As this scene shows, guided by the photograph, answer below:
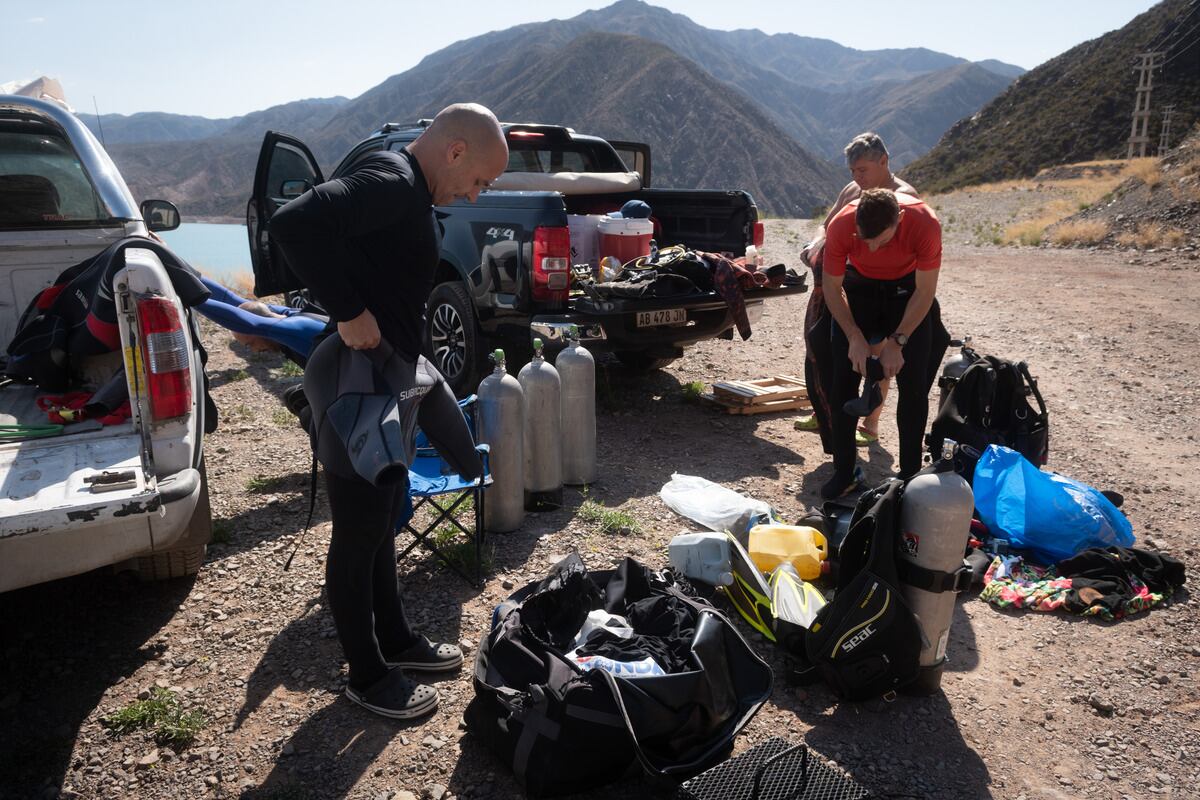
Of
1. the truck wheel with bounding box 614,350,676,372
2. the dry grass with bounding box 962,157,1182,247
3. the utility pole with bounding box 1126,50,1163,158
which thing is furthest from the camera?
the utility pole with bounding box 1126,50,1163,158

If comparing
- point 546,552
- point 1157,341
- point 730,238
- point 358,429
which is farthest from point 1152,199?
point 358,429

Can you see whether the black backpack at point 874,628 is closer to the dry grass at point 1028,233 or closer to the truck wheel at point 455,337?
the truck wheel at point 455,337

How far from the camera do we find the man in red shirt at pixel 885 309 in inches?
163

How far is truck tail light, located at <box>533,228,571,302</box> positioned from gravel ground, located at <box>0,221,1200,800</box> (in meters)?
1.15

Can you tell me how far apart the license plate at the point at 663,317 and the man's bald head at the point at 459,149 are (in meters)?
3.02

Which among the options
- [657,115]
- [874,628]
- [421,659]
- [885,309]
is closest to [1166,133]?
[885,309]

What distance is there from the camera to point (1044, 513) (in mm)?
3848

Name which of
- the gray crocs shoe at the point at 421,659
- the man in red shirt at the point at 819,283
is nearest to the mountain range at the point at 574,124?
the man in red shirt at the point at 819,283

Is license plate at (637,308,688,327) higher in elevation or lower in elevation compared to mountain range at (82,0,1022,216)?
lower

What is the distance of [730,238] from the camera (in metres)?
6.79

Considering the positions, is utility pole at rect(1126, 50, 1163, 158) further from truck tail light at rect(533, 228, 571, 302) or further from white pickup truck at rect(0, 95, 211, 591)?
white pickup truck at rect(0, 95, 211, 591)

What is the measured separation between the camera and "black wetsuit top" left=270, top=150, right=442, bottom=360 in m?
2.18

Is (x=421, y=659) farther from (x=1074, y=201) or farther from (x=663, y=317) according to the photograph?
(x=1074, y=201)

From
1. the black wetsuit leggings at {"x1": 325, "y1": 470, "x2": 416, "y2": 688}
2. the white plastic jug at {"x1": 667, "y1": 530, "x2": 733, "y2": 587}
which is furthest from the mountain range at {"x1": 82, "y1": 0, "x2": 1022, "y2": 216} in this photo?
the black wetsuit leggings at {"x1": 325, "y1": 470, "x2": 416, "y2": 688}
